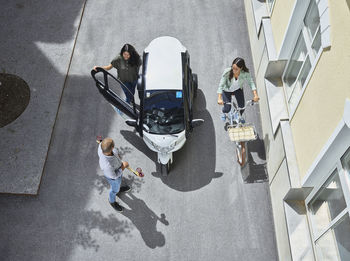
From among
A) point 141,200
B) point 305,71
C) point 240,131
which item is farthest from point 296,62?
point 141,200

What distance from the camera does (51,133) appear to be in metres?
8.43

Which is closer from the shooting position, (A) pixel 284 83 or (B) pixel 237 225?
(B) pixel 237 225

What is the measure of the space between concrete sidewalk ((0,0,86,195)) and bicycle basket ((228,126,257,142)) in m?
4.69

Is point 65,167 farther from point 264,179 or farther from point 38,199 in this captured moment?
point 264,179

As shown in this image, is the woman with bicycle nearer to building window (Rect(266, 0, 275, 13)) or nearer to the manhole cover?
building window (Rect(266, 0, 275, 13))

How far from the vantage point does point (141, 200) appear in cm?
753

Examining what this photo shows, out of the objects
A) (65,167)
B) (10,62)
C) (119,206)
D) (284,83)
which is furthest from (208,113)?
(10,62)

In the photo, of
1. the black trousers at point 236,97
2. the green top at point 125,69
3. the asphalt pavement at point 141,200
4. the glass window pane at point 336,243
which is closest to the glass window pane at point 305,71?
the black trousers at point 236,97

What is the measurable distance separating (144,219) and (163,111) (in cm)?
250

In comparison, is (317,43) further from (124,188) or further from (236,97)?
(124,188)

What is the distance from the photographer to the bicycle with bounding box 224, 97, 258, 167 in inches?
277

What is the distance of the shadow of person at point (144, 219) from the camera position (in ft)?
23.2

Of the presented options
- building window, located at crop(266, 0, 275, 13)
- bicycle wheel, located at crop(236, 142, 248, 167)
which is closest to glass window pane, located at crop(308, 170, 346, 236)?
bicycle wheel, located at crop(236, 142, 248, 167)

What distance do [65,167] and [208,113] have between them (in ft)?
12.8
